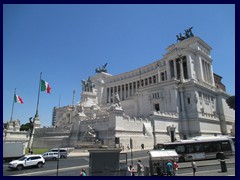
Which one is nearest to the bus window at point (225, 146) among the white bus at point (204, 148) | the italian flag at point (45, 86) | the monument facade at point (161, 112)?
the white bus at point (204, 148)

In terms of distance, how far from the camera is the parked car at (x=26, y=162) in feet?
67.2

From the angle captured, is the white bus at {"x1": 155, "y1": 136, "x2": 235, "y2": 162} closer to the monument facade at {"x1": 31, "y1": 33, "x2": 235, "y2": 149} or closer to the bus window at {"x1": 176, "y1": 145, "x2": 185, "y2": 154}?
the bus window at {"x1": 176, "y1": 145, "x2": 185, "y2": 154}

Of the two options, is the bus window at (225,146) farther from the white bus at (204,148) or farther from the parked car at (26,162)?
the parked car at (26,162)

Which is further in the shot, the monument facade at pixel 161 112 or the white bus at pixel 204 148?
the monument facade at pixel 161 112

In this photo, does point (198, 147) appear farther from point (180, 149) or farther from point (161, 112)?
point (161, 112)

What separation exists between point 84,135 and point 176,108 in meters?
24.7

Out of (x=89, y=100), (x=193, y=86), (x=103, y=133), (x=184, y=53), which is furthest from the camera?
(x=89, y=100)

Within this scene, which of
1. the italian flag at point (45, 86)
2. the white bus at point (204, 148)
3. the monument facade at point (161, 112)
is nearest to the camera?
the white bus at point (204, 148)

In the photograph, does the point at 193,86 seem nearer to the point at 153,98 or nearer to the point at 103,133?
the point at 153,98

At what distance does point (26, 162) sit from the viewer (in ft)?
70.1

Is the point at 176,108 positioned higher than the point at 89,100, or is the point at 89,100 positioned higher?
the point at 89,100
